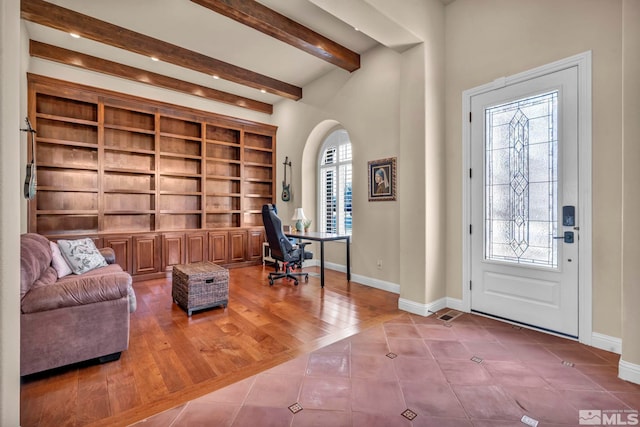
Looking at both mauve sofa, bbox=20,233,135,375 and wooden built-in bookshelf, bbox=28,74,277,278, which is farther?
wooden built-in bookshelf, bbox=28,74,277,278

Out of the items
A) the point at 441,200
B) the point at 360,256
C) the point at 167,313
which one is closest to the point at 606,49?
the point at 441,200

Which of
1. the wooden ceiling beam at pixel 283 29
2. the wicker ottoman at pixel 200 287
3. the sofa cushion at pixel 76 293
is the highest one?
the wooden ceiling beam at pixel 283 29

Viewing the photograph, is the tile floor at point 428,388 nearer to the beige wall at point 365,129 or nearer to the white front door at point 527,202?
the white front door at point 527,202

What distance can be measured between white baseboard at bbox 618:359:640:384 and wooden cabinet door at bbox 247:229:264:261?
5.39 m

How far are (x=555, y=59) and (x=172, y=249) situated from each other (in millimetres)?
5735

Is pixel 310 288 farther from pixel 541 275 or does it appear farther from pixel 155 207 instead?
pixel 155 207

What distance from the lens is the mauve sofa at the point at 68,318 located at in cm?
199

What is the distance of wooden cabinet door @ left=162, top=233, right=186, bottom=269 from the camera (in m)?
5.13

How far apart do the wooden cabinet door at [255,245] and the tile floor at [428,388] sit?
12.7 feet

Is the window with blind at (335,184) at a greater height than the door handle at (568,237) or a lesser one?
greater

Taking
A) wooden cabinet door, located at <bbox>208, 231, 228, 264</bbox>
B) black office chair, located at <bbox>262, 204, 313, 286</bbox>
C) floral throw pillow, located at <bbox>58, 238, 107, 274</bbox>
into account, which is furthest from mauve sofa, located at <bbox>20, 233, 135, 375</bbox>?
wooden cabinet door, located at <bbox>208, 231, 228, 264</bbox>

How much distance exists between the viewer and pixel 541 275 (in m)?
2.77

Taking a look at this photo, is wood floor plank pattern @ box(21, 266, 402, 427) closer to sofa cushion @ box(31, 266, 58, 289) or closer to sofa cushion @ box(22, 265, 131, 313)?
sofa cushion @ box(22, 265, 131, 313)

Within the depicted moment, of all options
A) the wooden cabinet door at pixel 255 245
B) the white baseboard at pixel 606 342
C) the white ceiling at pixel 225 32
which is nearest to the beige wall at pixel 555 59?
the white baseboard at pixel 606 342
